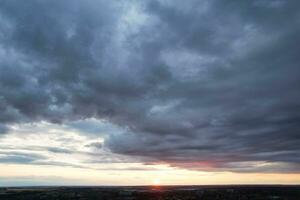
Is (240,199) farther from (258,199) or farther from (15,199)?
(15,199)

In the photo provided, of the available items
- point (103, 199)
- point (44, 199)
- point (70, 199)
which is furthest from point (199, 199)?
point (44, 199)

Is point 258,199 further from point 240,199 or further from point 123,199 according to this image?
point 123,199

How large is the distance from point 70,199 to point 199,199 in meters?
58.6

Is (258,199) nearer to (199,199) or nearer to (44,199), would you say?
(199,199)

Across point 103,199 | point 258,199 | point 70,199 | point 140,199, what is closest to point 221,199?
point 258,199

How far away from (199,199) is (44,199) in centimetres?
6899

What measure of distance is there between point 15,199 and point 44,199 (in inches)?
485

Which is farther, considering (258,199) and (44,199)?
(258,199)

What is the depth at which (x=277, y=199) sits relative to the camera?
15475cm

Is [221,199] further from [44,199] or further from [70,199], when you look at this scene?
[44,199]

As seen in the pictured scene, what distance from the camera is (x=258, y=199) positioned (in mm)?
162500

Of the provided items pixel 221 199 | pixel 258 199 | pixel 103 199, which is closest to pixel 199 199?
pixel 221 199

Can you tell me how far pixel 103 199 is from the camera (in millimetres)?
158000

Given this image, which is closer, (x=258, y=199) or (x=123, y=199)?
(x=123, y=199)
